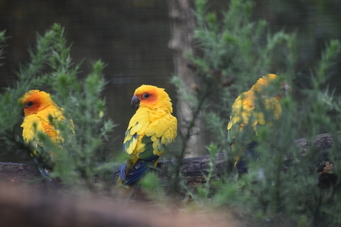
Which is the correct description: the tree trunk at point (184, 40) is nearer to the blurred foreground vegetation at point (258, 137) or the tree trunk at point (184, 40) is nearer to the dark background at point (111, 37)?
the dark background at point (111, 37)

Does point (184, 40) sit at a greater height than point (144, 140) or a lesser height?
greater

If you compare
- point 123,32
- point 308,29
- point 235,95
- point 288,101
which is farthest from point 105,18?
point 288,101

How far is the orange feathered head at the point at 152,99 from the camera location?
2295 mm

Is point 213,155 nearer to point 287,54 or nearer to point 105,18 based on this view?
point 287,54

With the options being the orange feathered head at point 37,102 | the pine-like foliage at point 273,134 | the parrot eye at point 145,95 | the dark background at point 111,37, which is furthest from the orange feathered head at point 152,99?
the pine-like foliage at point 273,134

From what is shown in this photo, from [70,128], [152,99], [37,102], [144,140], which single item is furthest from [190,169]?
[37,102]

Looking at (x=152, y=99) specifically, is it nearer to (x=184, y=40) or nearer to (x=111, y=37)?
(x=184, y=40)

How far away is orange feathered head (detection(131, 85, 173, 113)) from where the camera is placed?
229 cm

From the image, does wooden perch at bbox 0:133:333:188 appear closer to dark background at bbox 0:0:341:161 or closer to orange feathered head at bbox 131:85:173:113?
orange feathered head at bbox 131:85:173:113

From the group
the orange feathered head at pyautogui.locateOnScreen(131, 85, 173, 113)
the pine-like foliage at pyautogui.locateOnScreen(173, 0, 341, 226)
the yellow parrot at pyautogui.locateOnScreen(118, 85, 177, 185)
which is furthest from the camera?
the orange feathered head at pyautogui.locateOnScreen(131, 85, 173, 113)

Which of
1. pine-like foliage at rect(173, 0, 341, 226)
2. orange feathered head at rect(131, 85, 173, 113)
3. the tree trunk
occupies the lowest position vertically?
pine-like foliage at rect(173, 0, 341, 226)

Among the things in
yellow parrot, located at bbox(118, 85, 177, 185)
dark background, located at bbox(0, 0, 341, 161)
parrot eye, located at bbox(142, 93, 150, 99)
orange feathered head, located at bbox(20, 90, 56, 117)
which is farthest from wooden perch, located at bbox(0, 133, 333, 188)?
dark background, located at bbox(0, 0, 341, 161)

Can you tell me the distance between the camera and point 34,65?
1.29 meters

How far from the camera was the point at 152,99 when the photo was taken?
234 cm
